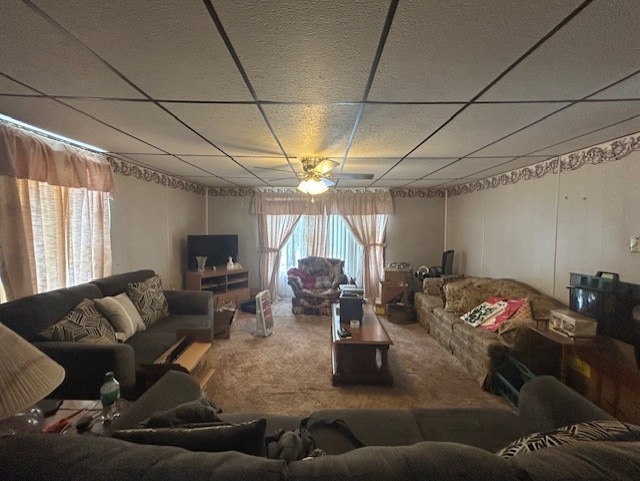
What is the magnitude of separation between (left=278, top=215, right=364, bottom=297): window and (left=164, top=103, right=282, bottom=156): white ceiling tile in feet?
9.84

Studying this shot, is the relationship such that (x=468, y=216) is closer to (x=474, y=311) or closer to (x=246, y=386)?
(x=474, y=311)

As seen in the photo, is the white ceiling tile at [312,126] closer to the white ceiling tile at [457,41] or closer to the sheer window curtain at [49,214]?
the white ceiling tile at [457,41]

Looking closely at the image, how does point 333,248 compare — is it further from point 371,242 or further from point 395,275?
point 395,275

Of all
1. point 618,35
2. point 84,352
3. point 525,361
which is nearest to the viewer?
point 618,35

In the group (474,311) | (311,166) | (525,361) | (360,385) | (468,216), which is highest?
(311,166)

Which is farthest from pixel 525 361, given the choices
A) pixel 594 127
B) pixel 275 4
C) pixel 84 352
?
pixel 84 352

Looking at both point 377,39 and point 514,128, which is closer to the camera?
point 377,39

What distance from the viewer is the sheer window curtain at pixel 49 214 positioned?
6.63 feet

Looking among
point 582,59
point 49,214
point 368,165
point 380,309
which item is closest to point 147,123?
point 49,214

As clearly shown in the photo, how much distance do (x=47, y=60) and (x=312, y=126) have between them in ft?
4.57

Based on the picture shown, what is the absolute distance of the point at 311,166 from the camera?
292 centimetres

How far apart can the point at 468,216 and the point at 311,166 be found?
126 inches

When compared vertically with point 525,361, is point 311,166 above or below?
above

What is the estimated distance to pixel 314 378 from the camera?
271 cm
